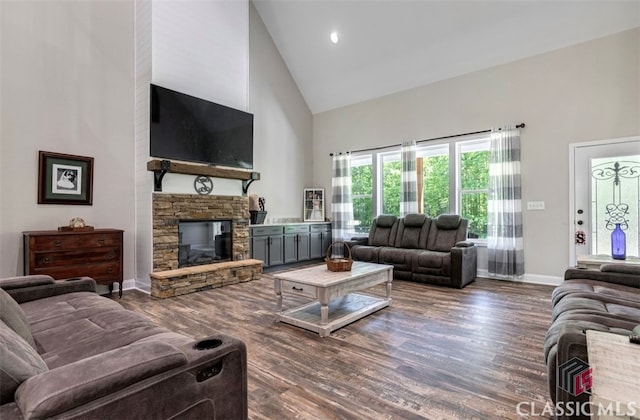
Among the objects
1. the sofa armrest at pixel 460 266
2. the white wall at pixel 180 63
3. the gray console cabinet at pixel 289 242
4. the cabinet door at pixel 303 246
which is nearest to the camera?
the white wall at pixel 180 63

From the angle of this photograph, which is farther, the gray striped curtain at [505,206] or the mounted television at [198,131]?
the gray striped curtain at [505,206]

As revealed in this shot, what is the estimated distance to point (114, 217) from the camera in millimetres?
4203

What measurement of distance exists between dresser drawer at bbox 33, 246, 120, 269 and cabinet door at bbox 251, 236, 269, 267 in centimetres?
203

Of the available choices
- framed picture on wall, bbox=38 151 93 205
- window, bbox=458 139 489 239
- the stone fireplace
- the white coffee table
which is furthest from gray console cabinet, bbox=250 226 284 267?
window, bbox=458 139 489 239

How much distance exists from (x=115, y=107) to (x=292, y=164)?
11.2 feet

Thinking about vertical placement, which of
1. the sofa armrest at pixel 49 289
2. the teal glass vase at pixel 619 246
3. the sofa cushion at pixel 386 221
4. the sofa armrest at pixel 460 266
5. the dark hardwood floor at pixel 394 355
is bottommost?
the dark hardwood floor at pixel 394 355

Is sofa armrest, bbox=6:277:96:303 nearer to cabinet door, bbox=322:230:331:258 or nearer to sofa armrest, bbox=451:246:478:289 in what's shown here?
sofa armrest, bbox=451:246:478:289

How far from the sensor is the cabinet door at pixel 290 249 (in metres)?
5.86

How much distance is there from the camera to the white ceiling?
13.6 feet

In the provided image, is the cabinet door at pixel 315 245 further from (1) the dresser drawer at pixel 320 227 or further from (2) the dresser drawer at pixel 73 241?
(2) the dresser drawer at pixel 73 241

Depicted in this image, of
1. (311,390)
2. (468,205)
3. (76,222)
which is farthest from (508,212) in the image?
(76,222)

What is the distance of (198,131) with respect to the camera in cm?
450

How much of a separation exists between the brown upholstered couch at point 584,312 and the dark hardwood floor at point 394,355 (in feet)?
1.47

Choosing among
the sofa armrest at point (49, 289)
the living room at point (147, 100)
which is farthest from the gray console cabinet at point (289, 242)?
the sofa armrest at point (49, 289)
